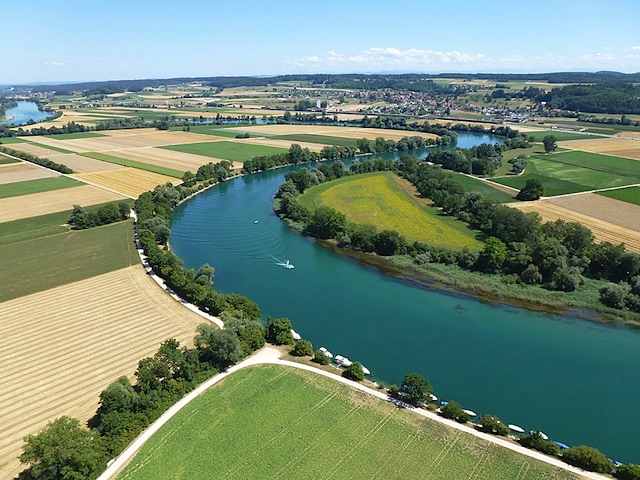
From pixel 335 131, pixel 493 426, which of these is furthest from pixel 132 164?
pixel 493 426

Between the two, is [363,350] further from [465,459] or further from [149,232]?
[149,232]

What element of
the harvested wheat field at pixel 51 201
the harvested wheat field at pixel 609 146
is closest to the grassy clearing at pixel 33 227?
the harvested wheat field at pixel 51 201

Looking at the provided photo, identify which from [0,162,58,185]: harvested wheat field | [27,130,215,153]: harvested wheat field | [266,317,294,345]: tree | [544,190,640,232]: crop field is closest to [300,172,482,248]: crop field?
[544,190,640,232]: crop field

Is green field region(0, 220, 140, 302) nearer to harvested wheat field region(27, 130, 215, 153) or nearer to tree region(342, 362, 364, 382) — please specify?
tree region(342, 362, 364, 382)

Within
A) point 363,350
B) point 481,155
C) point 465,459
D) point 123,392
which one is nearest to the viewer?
point 465,459

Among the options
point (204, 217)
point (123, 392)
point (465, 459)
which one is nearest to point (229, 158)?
point (204, 217)

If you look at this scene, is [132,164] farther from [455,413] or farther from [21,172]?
[455,413]

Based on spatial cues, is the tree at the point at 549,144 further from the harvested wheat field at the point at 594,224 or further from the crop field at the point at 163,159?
the crop field at the point at 163,159
